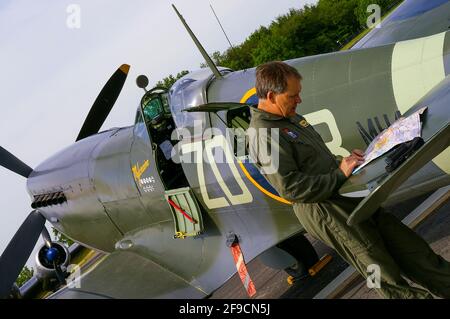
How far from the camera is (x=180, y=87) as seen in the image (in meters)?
6.63

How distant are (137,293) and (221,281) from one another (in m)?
1.07

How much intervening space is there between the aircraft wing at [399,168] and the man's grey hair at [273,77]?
684mm

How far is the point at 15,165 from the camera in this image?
1134cm

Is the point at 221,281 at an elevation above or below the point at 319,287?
above

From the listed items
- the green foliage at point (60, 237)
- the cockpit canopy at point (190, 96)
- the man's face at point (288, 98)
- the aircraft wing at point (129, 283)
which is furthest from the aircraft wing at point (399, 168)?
the green foliage at point (60, 237)

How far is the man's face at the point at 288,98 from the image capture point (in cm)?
330

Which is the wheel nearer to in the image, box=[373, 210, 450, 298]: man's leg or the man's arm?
box=[373, 210, 450, 298]: man's leg

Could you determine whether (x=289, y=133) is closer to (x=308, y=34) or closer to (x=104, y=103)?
(x=104, y=103)

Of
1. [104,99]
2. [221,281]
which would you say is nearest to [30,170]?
[104,99]

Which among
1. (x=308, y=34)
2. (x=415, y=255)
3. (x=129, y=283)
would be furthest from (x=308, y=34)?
(x=415, y=255)

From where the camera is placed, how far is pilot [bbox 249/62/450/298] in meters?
3.29

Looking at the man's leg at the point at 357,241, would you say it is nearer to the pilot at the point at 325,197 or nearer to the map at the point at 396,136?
the pilot at the point at 325,197

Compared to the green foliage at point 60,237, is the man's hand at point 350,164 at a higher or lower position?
higher

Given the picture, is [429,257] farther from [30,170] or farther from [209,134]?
[30,170]
